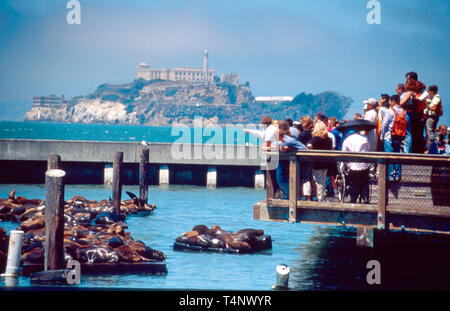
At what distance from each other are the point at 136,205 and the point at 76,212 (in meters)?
5.37

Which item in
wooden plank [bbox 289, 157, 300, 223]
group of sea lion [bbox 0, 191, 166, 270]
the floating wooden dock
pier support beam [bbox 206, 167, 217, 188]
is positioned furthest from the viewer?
pier support beam [bbox 206, 167, 217, 188]

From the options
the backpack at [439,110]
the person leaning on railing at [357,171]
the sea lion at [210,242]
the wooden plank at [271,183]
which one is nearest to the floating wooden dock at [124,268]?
the sea lion at [210,242]

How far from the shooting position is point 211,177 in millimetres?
37062

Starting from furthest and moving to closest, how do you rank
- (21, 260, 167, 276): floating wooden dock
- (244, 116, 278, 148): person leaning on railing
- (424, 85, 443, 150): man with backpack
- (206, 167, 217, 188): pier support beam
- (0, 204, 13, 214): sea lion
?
(206, 167, 217, 188): pier support beam
(0, 204, 13, 214): sea lion
(21, 260, 167, 276): floating wooden dock
(424, 85, 443, 150): man with backpack
(244, 116, 278, 148): person leaning on railing

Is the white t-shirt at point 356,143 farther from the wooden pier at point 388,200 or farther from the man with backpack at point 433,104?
the man with backpack at point 433,104

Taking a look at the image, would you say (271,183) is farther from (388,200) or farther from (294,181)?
(388,200)

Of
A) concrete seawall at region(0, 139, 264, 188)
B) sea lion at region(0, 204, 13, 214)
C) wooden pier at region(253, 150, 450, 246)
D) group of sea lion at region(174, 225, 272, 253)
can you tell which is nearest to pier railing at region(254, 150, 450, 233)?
wooden pier at region(253, 150, 450, 246)

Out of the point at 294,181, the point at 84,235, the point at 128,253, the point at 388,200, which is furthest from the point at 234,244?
the point at 388,200

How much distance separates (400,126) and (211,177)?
2456cm

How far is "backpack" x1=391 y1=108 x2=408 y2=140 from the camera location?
12844mm

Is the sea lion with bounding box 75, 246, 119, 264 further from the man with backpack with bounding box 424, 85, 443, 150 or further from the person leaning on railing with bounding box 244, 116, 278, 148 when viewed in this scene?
the man with backpack with bounding box 424, 85, 443, 150

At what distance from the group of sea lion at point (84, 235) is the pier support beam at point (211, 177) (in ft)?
38.0

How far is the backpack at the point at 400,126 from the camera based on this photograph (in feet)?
42.1
